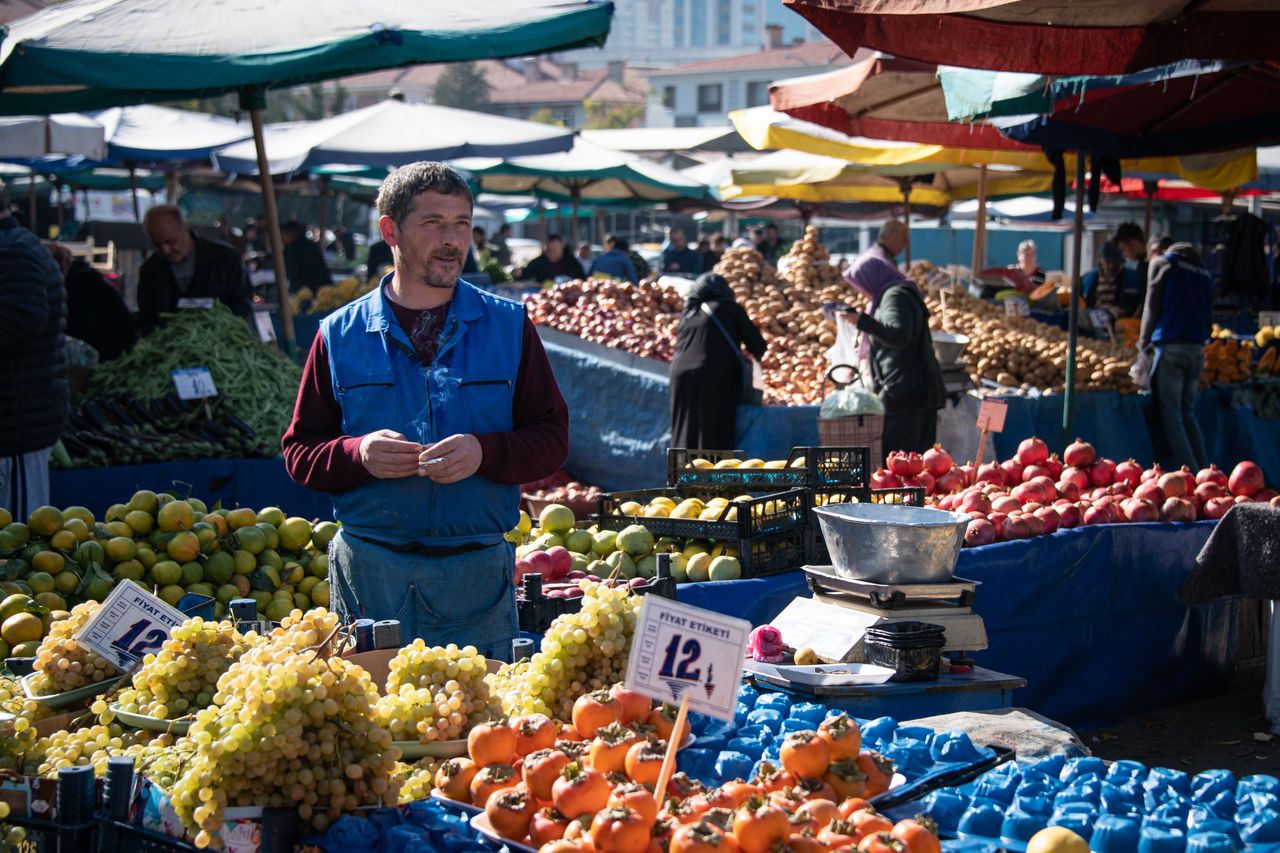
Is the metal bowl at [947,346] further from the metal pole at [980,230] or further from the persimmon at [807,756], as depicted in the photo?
the persimmon at [807,756]

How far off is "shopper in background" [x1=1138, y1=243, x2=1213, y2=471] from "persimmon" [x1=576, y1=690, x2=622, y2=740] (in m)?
8.00

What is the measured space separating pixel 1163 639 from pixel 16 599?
187 inches

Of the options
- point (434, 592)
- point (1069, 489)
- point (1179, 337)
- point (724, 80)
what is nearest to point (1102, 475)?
point (1069, 489)

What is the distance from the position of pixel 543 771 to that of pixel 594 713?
278 millimetres

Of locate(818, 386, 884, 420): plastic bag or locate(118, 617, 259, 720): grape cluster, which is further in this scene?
locate(818, 386, 884, 420): plastic bag

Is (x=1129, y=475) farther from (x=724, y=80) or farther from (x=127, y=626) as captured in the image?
(x=724, y=80)

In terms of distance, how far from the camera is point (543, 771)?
229 centimetres

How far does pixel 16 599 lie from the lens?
12.8 feet

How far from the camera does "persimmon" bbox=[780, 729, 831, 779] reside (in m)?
2.38

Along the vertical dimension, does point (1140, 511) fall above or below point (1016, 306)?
below

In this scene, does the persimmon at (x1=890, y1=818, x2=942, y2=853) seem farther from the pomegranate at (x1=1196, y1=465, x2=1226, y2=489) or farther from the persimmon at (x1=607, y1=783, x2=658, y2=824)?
the pomegranate at (x1=1196, y1=465, x2=1226, y2=489)

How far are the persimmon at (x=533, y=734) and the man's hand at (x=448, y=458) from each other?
79 cm

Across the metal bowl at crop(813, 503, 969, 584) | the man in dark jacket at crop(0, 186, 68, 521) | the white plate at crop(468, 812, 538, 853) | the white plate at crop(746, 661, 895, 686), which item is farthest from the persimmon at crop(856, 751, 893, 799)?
the man in dark jacket at crop(0, 186, 68, 521)

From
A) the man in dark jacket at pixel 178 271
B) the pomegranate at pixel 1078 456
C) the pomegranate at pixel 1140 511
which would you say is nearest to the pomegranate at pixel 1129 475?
the pomegranate at pixel 1078 456
